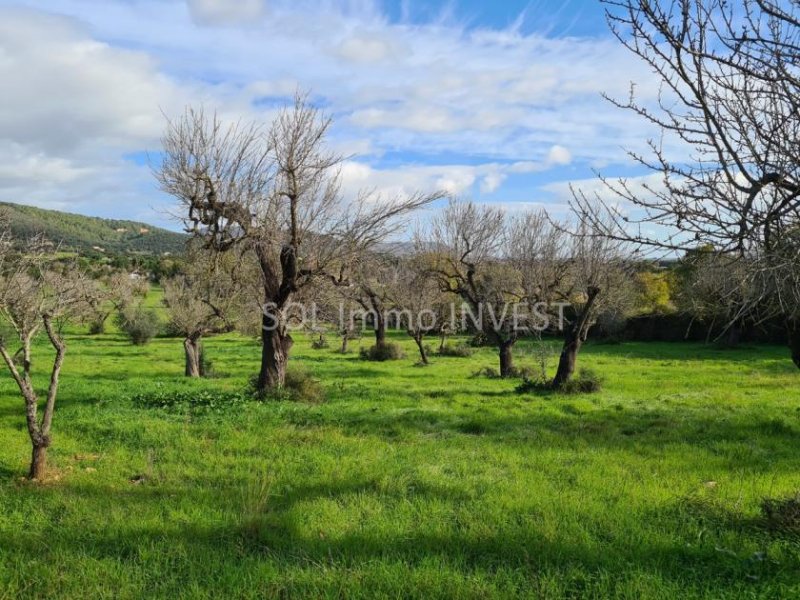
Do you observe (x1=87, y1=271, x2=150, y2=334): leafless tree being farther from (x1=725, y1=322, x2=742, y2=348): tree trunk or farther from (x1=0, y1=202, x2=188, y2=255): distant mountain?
(x1=0, y1=202, x2=188, y2=255): distant mountain

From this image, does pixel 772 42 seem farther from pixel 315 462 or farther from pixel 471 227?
pixel 471 227

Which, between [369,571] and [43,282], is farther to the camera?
[43,282]

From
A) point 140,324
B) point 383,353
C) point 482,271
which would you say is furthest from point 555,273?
point 140,324

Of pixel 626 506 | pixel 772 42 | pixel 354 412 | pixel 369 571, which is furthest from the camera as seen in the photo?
pixel 354 412

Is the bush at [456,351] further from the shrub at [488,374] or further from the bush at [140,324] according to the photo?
the bush at [140,324]

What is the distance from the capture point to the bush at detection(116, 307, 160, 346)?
41.2 meters

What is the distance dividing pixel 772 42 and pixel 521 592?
3795 mm

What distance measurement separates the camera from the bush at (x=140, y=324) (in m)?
41.2

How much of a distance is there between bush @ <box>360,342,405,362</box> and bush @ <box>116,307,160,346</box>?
19.1 metres

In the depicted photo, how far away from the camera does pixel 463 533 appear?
16.1 ft

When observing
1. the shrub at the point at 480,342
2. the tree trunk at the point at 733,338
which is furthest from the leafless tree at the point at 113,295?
the tree trunk at the point at 733,338

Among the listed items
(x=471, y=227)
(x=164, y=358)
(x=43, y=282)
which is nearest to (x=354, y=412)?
(x=43, y=282)

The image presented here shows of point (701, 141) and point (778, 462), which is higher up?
point (701, 141)

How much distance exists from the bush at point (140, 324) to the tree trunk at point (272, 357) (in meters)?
31.4
